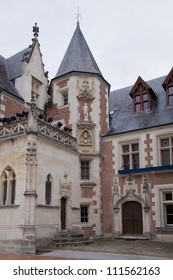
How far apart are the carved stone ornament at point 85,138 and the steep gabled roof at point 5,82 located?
13.7 ft

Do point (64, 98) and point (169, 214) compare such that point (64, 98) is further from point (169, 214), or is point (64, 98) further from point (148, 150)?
point (169, 214)

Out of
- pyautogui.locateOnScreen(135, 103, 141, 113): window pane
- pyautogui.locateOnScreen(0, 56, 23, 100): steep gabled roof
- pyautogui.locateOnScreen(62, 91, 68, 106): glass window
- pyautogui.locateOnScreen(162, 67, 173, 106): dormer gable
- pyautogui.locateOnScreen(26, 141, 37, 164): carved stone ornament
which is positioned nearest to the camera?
pyautogui.locateOnScreen(26, 141, 37, 164): carved stone ornament

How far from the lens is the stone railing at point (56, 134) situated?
47.8 ft

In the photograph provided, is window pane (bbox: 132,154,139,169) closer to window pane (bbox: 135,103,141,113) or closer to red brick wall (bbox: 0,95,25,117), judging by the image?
window pane (bbox: 135,103,141,113)

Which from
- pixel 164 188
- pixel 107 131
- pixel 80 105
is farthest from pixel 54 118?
pixel 164 188

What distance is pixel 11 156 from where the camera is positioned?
557 inches

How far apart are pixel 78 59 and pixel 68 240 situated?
11368 millimetres

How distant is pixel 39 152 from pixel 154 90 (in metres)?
9.64

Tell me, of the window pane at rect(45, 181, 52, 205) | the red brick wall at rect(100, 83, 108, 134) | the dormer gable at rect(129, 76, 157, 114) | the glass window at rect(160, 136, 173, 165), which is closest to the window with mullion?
the dormer gable at rect(129, 76, 157, 114)

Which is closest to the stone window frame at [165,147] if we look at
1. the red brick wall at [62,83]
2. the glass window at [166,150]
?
the glass window at [166,150]

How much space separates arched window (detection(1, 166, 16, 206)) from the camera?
13.8m

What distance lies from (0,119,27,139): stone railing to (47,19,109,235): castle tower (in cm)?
311

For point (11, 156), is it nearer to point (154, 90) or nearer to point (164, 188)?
point (164, 188)
